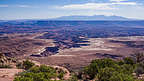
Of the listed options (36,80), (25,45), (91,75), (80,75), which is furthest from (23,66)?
(25,45)

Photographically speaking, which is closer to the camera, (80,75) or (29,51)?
(80,75)

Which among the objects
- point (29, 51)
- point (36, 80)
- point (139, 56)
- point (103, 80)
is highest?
point (36, 80)

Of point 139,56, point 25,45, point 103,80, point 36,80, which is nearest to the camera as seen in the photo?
point 36,80

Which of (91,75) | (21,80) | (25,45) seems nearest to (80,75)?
(91,75)

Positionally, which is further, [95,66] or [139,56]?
[139,56]

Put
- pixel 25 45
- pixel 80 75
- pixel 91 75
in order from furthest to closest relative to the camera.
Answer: pixel 25 45 → pixel 80 75 → pixel 91 75

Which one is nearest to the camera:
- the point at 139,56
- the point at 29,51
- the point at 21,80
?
the point at 21,80

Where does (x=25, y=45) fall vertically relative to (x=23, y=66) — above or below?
below

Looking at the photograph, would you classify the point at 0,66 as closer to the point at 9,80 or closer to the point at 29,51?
the point at 9,80

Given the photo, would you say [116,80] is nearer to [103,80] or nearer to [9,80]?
[103,80]
